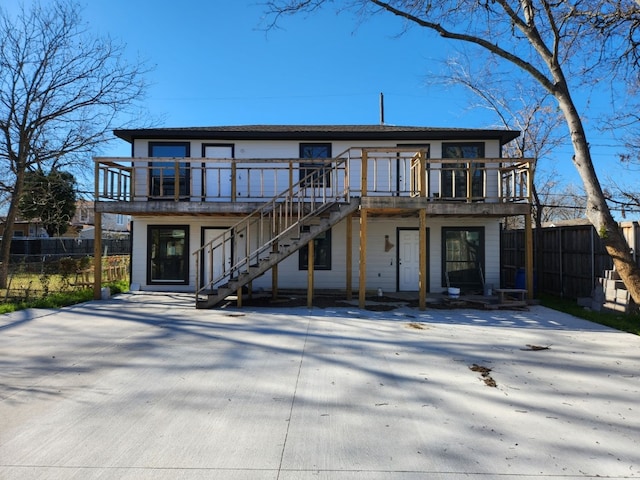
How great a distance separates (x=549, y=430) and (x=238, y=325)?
211 inches

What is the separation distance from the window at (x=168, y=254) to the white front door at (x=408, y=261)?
666 cm

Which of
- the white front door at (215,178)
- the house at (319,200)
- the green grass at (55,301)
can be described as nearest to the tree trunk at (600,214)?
the house at (319,200)

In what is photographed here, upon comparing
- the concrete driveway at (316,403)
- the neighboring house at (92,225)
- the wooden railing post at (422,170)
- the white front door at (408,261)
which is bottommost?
the concrete driveway at (316,403)

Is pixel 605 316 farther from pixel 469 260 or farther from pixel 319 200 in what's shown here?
pixel 319 200

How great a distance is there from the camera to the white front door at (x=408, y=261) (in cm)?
1238

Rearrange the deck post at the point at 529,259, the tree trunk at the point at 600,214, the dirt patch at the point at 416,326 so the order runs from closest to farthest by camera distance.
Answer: the dirt patch at the point at 416,326 < the tree trunk at the point at 600,214 < the deck post at the point at 529,259

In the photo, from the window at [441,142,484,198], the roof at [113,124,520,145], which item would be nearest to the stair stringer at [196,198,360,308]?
the roof at [113,124,520,145]

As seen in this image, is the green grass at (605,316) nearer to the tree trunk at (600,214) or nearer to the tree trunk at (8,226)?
the tree trunk at (600,214)

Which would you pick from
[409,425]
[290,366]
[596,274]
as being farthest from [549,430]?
[596,274]

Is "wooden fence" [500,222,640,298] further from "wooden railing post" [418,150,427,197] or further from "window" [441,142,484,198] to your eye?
"wooden railing post" [418,150,427,197]

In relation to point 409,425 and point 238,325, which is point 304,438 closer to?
point 409,425

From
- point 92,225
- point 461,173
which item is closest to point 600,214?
point 461,173

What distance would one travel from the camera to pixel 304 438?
311cm

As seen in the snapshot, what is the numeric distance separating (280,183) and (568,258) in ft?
28.5
